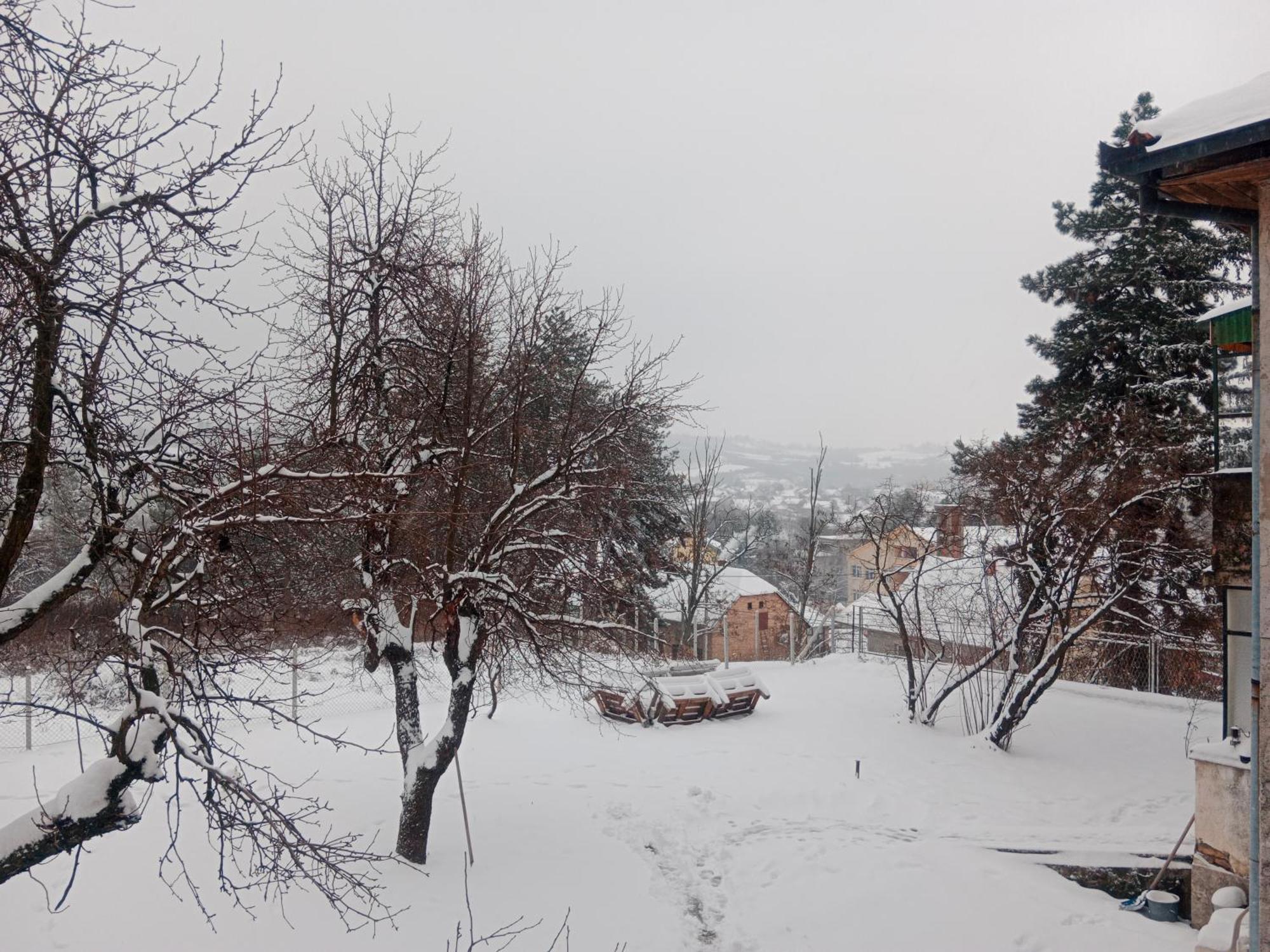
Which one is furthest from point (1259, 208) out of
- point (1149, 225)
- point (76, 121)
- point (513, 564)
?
point (1149, 225)

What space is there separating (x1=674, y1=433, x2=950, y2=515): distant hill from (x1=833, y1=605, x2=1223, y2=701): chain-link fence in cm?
1380

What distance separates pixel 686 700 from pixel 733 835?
14.1 feet

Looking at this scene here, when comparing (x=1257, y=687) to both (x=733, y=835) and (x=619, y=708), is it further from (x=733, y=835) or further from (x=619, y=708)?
(x=619, y=708)

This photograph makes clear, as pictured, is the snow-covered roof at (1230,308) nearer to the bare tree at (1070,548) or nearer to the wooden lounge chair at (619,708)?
the bare tree at (1070,548)

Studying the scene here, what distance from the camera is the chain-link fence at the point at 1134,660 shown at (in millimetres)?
13469

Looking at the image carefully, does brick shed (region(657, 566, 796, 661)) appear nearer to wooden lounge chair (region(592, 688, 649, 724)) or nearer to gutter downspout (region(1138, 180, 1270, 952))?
wooden lounge chair (region(592, 688, 649, 724))

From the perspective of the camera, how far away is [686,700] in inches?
505

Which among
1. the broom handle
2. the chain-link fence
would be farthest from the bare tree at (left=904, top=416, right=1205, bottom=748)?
the broom handle

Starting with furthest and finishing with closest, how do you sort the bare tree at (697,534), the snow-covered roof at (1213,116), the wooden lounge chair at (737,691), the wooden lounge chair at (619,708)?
the bare tree at (697,534), the wooden lounge chair at (737,691), the wooden lounge chair at (619,708), the snow-covered roof at (1213,116)

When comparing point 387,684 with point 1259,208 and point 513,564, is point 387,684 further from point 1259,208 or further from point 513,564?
point 1259,208

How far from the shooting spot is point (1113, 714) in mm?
12766

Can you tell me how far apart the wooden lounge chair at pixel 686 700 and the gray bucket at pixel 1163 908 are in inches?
279

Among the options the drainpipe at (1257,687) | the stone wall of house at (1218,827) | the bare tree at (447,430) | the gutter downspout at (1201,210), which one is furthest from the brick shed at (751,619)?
the gutter downspout at (1201,210)

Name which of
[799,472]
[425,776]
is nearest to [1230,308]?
[425,776]
